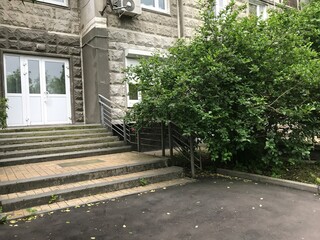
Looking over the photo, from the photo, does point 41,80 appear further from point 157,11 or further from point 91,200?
point 91,200

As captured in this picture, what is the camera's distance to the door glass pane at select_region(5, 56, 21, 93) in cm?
895

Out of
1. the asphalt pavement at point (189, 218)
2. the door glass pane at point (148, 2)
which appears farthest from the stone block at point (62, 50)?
the asphalt pavement at point (189, 218)

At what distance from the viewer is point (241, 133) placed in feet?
18.5

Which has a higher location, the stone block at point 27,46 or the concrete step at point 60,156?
the stone block at point 27,46

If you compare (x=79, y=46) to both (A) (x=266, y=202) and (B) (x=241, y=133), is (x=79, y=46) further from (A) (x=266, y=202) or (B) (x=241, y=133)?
(A) (x=266, y=202)

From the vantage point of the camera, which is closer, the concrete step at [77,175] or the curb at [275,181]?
the concrete step at [77,175]

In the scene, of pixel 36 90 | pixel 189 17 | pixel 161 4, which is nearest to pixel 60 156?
pixel 36 90

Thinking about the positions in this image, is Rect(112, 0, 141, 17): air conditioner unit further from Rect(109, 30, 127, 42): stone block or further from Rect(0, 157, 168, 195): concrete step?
Rect(0, 157, 168, 195): concrete step

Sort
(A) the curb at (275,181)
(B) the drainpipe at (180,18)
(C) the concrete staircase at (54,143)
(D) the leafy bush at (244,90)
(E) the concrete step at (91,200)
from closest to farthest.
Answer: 1. (E) the concrete step at (91,200)
2. (A) the curb at (275,181)
3. (D) the leafy bush at (244,90)
4. (C) the concrete staircase at (54,143)
5. (B) the drainpipe at (180,18)

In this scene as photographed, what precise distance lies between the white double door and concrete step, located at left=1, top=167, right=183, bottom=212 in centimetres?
478

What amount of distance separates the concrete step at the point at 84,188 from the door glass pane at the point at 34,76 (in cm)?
517

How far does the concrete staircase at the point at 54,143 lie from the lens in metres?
7.07

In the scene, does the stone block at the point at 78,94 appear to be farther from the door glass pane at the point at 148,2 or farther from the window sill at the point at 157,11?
the door glass pane at the point at 148,2

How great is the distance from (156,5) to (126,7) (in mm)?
2029
